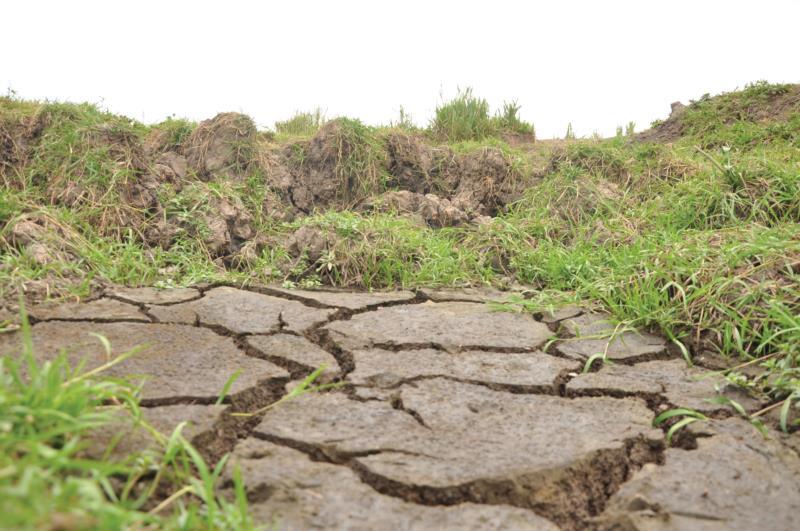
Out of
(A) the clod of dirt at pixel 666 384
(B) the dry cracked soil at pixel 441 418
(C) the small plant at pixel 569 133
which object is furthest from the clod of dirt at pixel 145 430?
(C) the small plant at pixel 569 133

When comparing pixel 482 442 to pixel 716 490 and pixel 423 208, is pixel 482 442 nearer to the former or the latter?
pixel 716 490

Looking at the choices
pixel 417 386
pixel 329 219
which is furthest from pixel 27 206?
pixel 417 386

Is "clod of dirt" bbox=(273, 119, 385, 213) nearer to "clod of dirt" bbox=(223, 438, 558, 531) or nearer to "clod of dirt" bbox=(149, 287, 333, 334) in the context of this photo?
"clod of dirt" bbox=(149, 287, 333, 334)

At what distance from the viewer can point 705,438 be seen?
2.13 metres

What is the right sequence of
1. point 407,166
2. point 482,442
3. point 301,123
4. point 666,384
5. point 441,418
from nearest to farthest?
point 482,442, point 441,418, point 666,384, point 407,166, point 301,123

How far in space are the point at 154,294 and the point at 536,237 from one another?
2.52 m

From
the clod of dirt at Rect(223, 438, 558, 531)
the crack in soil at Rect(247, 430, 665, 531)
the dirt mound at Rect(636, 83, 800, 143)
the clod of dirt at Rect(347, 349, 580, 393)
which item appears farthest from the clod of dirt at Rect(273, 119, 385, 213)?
the dirt mound at Rect(636, 83, 800, 143)

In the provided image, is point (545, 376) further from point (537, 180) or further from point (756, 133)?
point (756, 133)

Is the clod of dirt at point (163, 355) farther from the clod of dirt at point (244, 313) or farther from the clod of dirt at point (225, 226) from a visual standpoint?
the clod of dirt at point (225, 226)

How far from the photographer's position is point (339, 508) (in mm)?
1694

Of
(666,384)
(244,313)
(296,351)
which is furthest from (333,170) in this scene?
(666,384)

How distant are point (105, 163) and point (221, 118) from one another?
1.32 m

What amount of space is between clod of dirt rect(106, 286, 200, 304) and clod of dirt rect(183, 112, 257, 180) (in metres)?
1.90

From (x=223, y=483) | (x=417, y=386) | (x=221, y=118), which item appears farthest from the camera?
(x=221, y=118)
